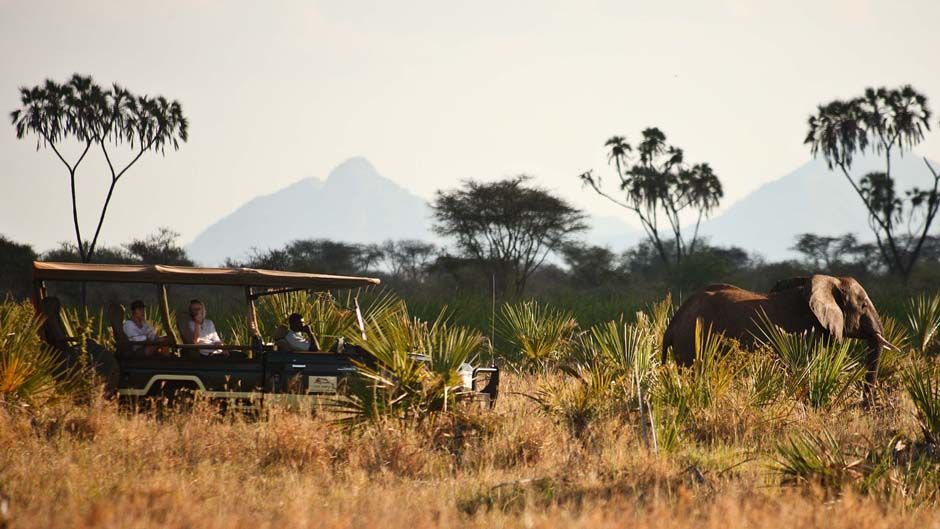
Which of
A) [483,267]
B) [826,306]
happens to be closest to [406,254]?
[483,267]

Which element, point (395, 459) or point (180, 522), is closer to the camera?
point (180, 522)

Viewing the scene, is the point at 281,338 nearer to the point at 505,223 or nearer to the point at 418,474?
the point at 418,474

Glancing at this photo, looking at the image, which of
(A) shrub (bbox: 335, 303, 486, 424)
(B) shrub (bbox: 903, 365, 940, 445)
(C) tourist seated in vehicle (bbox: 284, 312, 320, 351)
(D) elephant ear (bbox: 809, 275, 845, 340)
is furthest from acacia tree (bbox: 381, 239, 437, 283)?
(B) shrub (bbox: 903, 365, 940, 445)

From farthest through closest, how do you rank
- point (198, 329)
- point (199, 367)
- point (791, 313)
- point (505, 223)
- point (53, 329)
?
point (505, 223)
point (791, 313)
point (198, 329)
point (53, 329)
point (199, 367)

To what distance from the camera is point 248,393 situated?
10469 mm

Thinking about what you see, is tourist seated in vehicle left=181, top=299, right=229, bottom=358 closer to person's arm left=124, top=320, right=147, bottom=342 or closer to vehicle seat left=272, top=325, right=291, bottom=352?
person's arm left=124, top=320, right=147, bottom=342

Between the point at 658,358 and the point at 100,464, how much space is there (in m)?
10.5

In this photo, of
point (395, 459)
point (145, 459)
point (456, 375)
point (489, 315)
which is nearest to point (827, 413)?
point (456, 375)

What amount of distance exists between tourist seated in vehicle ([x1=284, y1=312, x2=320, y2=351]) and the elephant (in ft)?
19.4

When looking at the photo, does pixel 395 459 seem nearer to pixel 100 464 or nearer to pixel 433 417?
pixel 433 417

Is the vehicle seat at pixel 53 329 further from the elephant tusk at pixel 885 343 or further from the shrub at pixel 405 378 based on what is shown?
the elephant tusk at pixel 885 343

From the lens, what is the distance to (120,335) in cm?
1073

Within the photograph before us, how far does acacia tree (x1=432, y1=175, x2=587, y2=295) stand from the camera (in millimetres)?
44500

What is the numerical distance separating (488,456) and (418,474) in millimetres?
766
